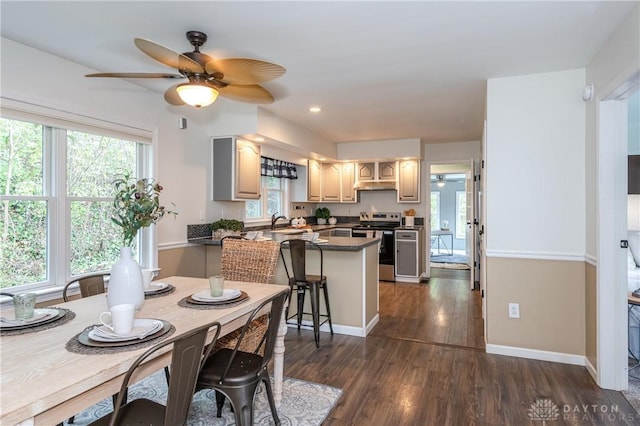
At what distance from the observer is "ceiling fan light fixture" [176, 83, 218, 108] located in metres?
2.17

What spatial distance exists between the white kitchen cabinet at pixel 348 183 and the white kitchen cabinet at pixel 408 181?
32.3 inches

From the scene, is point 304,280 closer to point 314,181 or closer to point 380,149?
point 314,181

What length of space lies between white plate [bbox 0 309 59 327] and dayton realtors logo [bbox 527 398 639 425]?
2605mm

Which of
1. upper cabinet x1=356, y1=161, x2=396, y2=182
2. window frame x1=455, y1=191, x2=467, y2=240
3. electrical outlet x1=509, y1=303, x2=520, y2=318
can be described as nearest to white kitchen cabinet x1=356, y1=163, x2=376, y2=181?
upper cabinet x1=356, y1=161, x2=396, y2=182

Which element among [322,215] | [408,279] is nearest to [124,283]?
[408,279]

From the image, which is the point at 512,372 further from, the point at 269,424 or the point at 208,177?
the point at 208,177

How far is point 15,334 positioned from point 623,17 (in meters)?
3.38

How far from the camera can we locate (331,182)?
6695 mm

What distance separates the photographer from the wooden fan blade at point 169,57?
5.85 ft

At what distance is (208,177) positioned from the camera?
4.26m

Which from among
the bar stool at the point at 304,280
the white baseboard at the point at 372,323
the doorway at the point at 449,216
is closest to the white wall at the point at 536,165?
the white baseboard at the point at 372,323

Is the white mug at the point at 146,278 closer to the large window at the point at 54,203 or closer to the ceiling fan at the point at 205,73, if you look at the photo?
the ceiling fan at the point at 205,73

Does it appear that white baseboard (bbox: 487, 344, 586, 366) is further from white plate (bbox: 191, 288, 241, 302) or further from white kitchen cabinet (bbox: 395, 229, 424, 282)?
white kitchen cabinet (bbox: 395, 229, 424, 282)

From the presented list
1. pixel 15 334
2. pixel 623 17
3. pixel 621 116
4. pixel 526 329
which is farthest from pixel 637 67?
pixel 15 334
